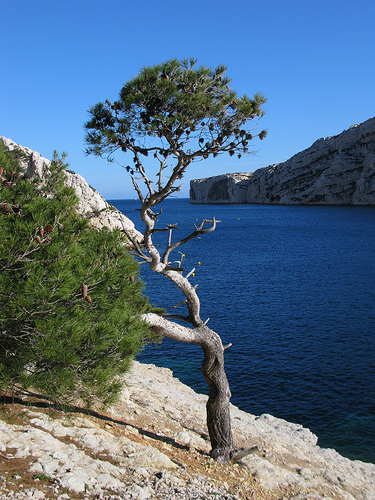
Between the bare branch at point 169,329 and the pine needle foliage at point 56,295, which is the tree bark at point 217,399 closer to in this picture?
the bare branch at point 169,329

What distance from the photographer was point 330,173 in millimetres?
125875

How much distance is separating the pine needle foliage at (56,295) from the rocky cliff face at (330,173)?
117526 mm

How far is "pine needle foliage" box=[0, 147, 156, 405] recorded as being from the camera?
6.28 metres

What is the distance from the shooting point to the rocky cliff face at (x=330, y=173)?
11712 cm

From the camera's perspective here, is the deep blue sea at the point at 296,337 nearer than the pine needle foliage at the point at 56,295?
No

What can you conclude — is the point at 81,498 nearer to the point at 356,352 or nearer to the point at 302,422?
the point at 302,422

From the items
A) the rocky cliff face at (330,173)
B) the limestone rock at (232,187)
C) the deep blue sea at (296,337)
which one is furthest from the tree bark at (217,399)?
the limestone rock at (232,187)

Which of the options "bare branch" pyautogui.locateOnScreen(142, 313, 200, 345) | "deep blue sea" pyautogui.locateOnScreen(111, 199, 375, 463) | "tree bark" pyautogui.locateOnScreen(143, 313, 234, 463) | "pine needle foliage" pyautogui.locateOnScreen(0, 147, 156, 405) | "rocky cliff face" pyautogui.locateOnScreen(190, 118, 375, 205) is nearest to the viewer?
"pine needle foliage" pyautogui.locateOnScreen(0, 147, 156, 405)

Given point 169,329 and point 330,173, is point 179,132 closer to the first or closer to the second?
point 169,329

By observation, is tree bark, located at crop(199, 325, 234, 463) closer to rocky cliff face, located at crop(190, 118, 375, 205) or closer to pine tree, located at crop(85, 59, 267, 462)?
pine tree, located at crop(85, 59, 267, 462)

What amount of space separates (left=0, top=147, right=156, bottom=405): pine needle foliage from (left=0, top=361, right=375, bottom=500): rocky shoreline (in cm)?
130

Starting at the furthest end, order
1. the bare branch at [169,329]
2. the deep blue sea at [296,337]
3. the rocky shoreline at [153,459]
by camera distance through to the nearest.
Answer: the deep blue sea at [296,337], the bare branch at [169,329], the rocky shoreline at [153,459]

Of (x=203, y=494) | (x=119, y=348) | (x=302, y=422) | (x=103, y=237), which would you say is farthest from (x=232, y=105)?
(x=302, y=422)

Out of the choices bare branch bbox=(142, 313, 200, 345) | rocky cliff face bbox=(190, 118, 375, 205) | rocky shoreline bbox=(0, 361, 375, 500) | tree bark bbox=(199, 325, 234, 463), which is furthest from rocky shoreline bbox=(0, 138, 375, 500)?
rocky cliff face bbox=(190, 118, 375, 205)
